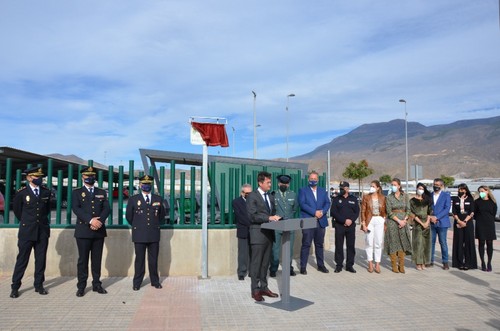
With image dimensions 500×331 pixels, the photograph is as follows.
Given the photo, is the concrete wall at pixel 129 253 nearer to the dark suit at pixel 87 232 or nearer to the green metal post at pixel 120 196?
the green metal post at pixel 120 196

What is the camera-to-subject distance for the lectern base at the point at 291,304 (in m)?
5.92

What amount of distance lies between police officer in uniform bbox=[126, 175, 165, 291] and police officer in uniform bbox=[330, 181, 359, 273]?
3.58 m

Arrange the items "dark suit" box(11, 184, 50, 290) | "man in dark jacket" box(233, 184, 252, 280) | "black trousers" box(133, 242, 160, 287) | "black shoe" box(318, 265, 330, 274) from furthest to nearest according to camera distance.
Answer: "black shoe" box(318, 265, 330, 274)
"man in dark jacket" box(233, 184, 252, 280)
"black trousers" box(133, 242, 160, 287)
"dark suit" box(11, 184, 50, 290)

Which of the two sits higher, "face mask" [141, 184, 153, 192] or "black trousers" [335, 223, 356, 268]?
"face mask" [141, 184, 153, 192]

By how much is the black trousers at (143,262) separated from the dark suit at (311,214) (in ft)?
9.36

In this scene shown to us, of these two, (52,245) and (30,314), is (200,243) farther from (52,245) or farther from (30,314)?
(30,314)

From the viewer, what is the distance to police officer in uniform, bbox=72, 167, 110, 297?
259 inches

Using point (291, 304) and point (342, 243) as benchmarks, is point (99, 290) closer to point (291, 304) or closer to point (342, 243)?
point (291, 304)

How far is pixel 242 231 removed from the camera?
7.97 meters

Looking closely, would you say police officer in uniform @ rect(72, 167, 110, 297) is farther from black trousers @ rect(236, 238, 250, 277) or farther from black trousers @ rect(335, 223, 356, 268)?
black trousers @ rect(335, 223, 356, 268)

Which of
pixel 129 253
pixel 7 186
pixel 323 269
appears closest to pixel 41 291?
pixel 129 253

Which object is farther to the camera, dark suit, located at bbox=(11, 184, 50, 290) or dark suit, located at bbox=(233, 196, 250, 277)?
dark suit, located at bbox=(233, 196, 250, 277)

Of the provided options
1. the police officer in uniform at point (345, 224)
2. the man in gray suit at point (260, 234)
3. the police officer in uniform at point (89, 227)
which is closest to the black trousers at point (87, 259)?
the police officer in uniform at point (89, 227)

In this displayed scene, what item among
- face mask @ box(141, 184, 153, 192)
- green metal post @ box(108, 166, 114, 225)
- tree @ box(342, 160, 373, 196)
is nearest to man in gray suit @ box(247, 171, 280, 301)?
face mask @ box(141, 184, 153, 192)
